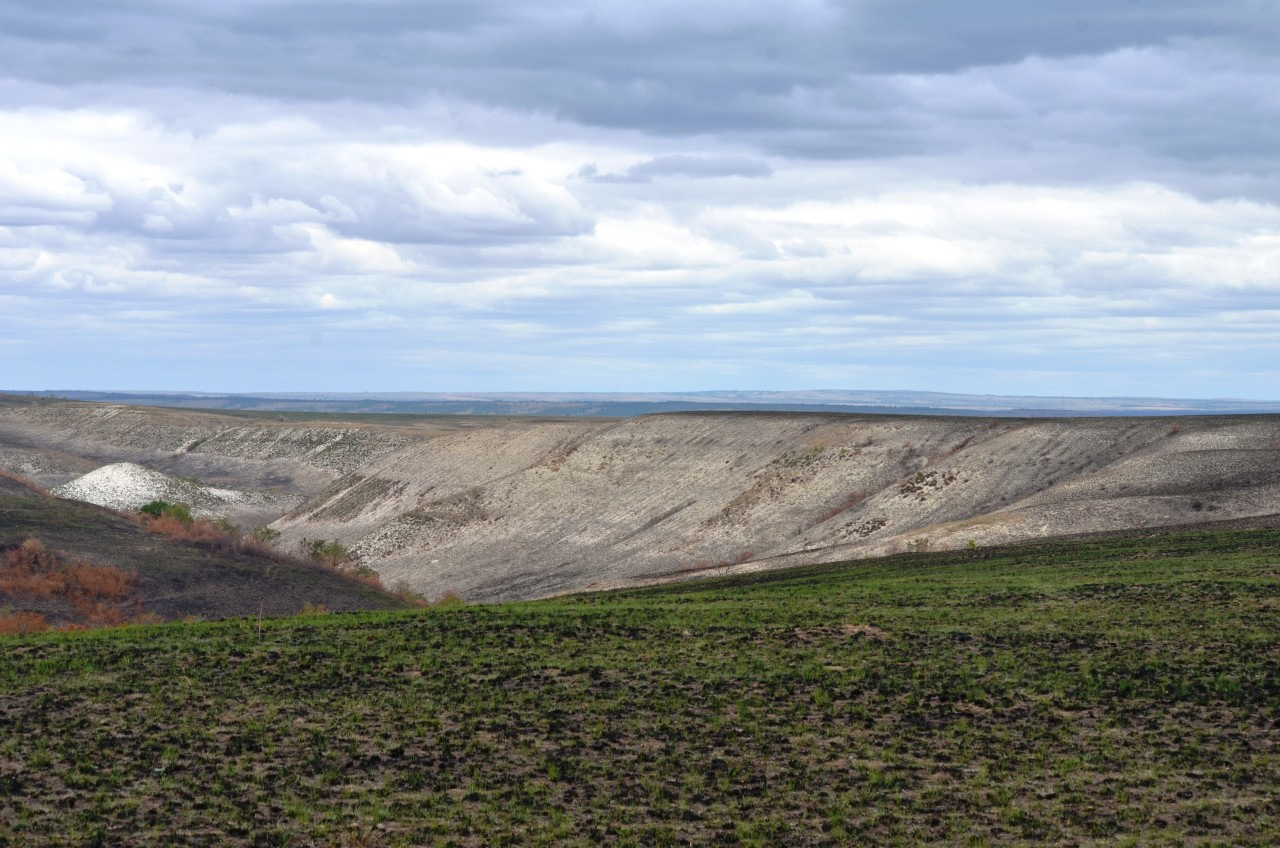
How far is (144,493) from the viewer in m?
118

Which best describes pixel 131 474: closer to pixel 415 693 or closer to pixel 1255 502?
pixel 1255 502

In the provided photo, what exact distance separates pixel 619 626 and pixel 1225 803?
1913 cm

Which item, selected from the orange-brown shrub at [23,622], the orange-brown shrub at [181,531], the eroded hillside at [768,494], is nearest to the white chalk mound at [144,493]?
the eroded hillside at [768,494]

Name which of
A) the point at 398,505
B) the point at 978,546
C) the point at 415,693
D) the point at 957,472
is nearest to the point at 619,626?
the point at 415,693

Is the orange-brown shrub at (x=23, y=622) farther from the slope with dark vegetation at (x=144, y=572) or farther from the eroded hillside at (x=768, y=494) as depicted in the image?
the eroded hillside at (x=768, y=494)

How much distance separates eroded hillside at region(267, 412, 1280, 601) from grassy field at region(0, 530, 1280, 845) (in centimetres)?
2668

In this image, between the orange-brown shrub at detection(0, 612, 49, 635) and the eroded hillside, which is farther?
the eroded hillside

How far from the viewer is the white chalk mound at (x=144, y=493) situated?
377ft

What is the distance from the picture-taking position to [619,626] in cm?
3766

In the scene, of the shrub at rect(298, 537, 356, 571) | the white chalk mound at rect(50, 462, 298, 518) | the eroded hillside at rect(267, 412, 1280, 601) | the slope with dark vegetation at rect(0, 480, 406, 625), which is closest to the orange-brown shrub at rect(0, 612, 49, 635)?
the slope with dark vegetation at rect(0, 480, 406, 625)

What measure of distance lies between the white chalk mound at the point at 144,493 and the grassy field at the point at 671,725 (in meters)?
81.6

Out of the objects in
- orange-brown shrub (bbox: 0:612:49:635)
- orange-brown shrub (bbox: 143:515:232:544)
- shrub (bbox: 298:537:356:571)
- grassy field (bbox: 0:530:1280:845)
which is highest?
grassy field (bbox: 0:530:1280:845)

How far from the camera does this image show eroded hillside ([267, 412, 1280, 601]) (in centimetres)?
6769

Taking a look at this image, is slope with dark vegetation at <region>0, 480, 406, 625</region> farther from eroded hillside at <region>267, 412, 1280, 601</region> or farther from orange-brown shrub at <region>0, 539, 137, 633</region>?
eroded hillside at <region>267, 412, 1280, 601</region>
